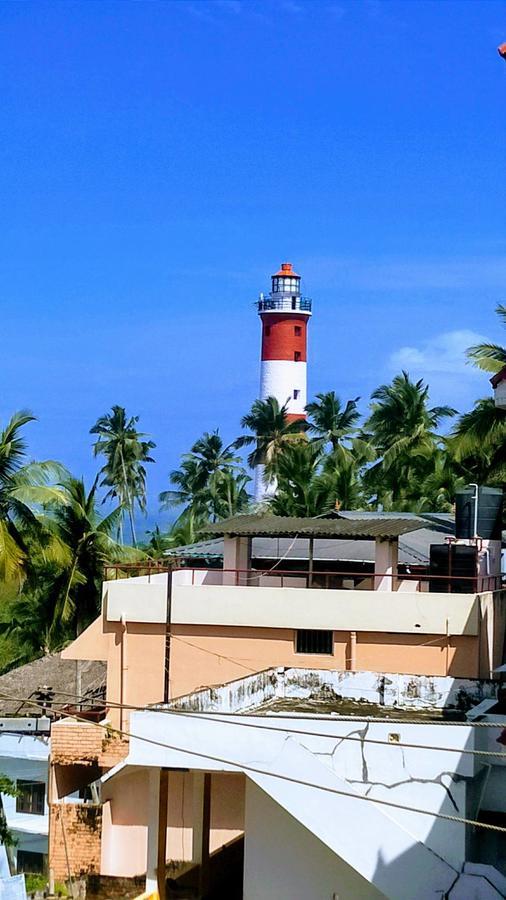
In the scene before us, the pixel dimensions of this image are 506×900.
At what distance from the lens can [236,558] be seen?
28406mm

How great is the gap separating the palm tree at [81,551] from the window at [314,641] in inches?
554

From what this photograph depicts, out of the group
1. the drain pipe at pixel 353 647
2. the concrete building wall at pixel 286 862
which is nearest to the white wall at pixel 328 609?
the drain pipe at pixel 353 647

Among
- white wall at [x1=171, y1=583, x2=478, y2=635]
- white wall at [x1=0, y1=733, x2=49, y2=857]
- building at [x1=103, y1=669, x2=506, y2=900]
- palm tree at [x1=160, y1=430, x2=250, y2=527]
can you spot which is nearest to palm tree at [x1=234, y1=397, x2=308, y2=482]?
palm tree at [x1=160, y1=430, x2=250, y2=527]

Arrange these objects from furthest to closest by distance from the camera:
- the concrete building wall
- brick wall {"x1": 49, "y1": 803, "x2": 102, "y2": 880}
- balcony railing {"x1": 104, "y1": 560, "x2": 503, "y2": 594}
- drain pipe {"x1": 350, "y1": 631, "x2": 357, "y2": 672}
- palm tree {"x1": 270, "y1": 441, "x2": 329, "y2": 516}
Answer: palm tree {"x1": 270, "y1": 441, "x2": 329, "y2": 516} < balcony railing {"x1": 104, "y1": 560, "x2": 503, "y2": 594} < drain pipe {"x1": 350, "y1": 631, "x2": 357, "y2": 672} < brick wall {"x1": 49, "y1": 803, "x2": 102, "y2": 880} < the concrete building wall

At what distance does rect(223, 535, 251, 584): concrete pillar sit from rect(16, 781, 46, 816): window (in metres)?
8.83

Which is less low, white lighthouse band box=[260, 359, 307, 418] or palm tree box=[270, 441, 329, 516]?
white lighthouse band box=[260, 359, 307, 418]

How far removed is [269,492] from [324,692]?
2013 inches

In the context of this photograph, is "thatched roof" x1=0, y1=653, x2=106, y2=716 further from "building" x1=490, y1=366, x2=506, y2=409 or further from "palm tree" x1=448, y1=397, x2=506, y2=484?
A: "building" x1=490, y1=366, x2=506, y2=409

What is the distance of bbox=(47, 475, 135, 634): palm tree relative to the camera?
127 feet

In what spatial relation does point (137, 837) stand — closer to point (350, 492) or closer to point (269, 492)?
point (350, 492)

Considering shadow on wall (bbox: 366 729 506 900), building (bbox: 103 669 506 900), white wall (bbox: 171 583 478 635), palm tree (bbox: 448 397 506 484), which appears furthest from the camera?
palm tree (bbox: 448 397 506 484)

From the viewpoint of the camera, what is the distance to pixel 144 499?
72562 mm

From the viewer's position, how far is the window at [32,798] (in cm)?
3284

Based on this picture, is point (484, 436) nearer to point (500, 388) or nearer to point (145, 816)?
point (500, 388)
